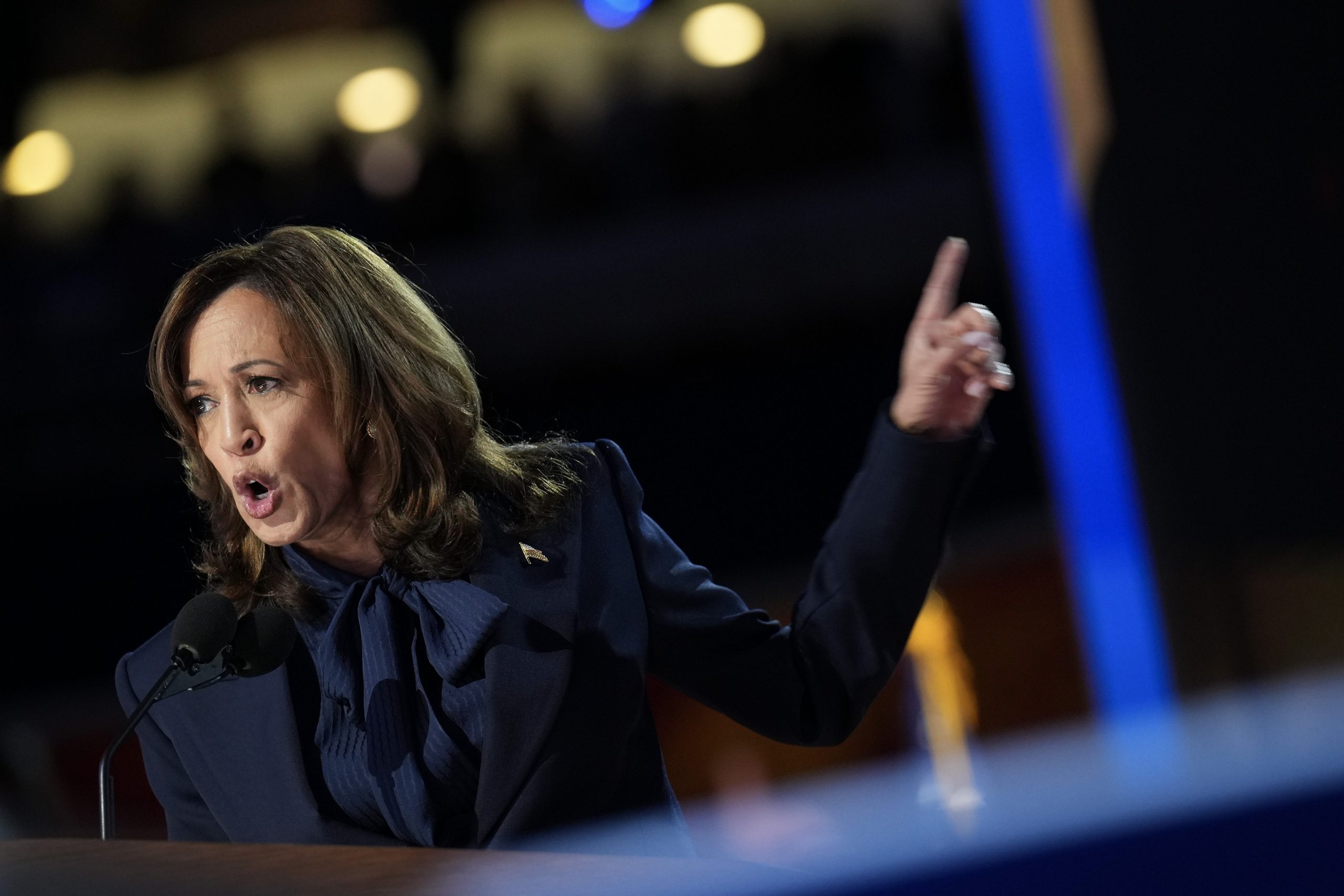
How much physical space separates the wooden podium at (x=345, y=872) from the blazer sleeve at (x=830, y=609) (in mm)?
451

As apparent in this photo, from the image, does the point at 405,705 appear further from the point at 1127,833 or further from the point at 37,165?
the point at 37,165

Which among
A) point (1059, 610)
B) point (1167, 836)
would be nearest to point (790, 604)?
point (1059, 610)

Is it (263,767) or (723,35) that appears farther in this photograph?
(723,35)

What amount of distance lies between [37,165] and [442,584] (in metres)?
4.62

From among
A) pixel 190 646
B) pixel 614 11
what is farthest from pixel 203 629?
pixel 614 11

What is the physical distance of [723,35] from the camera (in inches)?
195

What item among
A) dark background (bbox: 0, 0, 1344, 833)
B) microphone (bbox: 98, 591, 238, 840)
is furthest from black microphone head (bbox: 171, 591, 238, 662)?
dark background (bbox: 0, 0, 1344, 833)

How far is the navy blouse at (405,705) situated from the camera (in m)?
1.06

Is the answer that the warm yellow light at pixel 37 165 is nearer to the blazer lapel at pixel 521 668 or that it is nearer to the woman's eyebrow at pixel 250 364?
the woman's eyebrow at pixel 250 364

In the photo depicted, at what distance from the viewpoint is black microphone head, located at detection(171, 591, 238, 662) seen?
98cm

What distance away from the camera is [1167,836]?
45 centimetres

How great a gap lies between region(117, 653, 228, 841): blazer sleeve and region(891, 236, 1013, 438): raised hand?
639 mm

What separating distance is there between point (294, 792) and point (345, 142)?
4302 mm

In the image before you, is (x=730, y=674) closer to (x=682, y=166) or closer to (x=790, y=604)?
(x=790, y=604)
